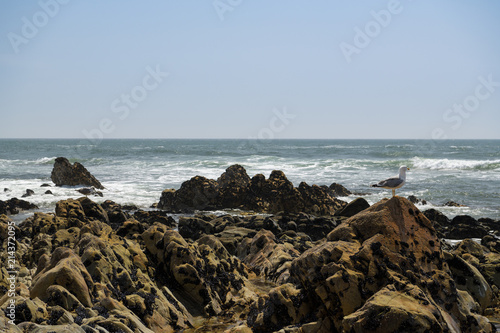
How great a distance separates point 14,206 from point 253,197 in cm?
Result: 1205

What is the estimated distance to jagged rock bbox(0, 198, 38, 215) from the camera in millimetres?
21497

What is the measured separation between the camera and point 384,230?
727cm

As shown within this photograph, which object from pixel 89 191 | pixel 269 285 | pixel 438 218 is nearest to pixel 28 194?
pixel 89 191

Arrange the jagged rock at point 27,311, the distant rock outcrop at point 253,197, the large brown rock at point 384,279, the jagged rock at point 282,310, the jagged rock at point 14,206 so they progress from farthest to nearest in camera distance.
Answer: the distant rock outcrop at point 253,197, the jagged rock at point 14,206, the jagged rock at point 282,310, the jagged rock at point 27,311, the large brown rock at point 384,279

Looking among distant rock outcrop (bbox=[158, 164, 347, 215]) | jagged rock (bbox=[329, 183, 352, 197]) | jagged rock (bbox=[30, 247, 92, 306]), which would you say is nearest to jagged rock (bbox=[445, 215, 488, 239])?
distant rock outcrop (bbox=[158, 164, 347, 215])

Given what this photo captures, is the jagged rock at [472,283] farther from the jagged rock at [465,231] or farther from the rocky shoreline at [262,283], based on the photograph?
the jagged rock at [465,231]

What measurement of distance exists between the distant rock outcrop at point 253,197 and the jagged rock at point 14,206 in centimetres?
667

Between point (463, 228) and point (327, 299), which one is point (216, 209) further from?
point (327, 299)

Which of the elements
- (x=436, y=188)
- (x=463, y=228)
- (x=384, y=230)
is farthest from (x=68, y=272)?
(x=436, y=188)

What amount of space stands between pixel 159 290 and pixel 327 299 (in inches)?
132

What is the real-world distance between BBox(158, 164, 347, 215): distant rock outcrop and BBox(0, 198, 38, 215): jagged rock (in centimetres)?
667

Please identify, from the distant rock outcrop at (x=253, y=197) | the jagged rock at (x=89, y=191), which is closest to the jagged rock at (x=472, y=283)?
the distant rock outcrop at (x=253, y=197)

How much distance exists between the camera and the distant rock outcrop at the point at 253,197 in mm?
23172

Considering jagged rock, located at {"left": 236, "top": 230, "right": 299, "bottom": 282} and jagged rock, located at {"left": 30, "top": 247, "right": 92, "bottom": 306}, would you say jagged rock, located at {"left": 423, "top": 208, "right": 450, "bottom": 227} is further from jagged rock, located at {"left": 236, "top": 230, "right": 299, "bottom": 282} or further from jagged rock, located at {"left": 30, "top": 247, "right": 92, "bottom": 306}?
jagged rock, located at {"left": 30, "top": 247, "right": 92, "bottom": 306}
